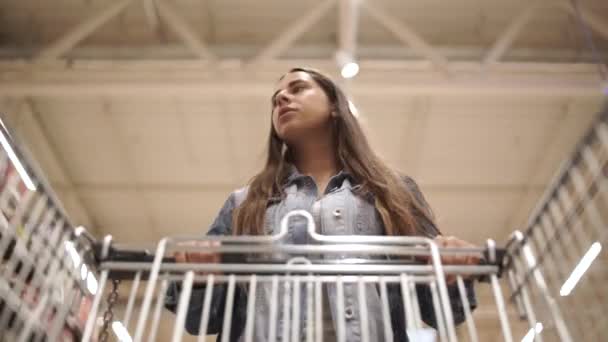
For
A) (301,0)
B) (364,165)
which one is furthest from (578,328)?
(301,0)

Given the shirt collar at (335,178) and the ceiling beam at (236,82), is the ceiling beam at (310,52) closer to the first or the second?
the ceiling beam at (236,82)

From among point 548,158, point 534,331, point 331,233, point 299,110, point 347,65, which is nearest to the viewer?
point 534,331

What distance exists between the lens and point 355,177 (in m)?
1.15

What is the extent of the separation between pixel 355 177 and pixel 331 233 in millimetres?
189

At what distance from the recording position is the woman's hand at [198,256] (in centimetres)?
85

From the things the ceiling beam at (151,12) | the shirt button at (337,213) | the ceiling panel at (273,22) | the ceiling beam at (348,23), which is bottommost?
the shirt button at (337,213)

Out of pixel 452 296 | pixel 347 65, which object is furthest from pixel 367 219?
pixel 347 65

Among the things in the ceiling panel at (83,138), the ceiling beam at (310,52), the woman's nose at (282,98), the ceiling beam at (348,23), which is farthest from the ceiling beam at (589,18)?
the ceiling panel at (83,138)

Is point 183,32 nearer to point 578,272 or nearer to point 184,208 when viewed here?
point 184,208

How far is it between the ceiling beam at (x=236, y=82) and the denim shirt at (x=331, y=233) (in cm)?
198

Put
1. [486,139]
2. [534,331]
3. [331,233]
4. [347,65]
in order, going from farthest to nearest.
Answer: [486,139]
[347,65]
[331,233]
[534,331]

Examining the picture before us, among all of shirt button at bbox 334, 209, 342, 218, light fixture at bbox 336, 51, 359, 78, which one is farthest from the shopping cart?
light fixture at bbox 336, 51, 359, 78

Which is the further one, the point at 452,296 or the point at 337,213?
the point at 337,213

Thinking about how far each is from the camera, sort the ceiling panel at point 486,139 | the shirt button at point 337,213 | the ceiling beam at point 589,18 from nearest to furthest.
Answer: the shirt button at point 337,213, the ceiling beam at point 589,18, the ceiling panel at point 486,139
